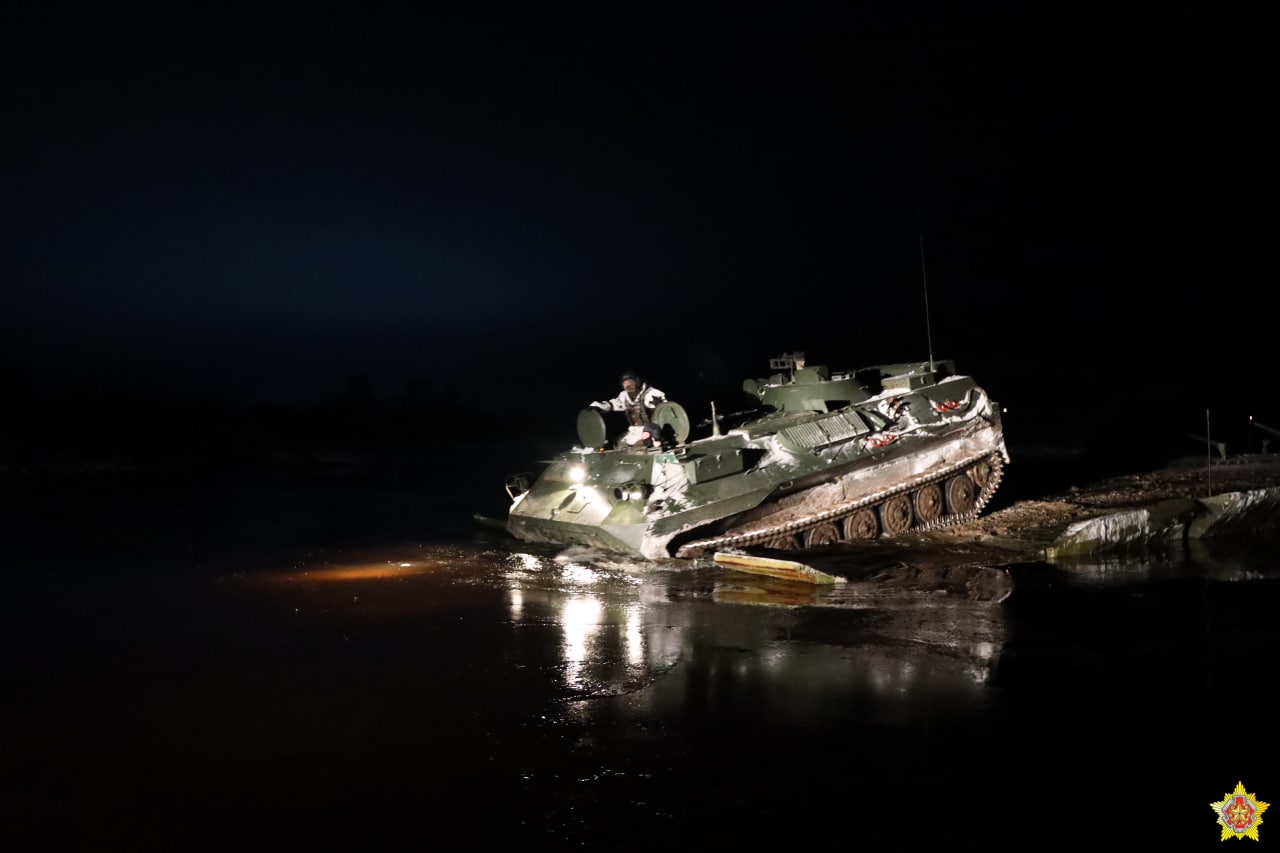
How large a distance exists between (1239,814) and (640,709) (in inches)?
128

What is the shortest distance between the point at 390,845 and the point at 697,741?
1.86m

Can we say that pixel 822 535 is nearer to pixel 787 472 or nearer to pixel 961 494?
pixel 787 472

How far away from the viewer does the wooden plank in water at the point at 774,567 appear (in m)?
10.2

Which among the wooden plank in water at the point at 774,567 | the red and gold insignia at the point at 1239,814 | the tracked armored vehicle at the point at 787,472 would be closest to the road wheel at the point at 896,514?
the tracked armored vehicle at the point at 787,472

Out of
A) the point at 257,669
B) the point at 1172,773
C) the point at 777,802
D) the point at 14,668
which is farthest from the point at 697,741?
the point at 14,668

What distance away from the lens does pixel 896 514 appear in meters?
13.9

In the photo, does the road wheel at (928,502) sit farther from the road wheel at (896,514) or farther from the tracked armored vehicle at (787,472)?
the road wheel at (896,514)

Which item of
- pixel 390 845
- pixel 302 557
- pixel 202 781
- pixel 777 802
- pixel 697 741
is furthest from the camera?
pixel 302 557

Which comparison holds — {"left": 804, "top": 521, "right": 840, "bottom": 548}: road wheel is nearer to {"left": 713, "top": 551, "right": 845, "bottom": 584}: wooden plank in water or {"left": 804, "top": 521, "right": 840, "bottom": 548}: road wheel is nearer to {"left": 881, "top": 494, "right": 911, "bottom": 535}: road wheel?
{"left": 881, "top": 494, "right": 911, "bottom": 535}: road wheel

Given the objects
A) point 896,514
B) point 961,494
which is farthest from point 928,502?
point 961,494

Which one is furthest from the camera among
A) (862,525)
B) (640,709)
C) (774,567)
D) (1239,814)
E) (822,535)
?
(862,525)

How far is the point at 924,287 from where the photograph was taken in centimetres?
1552

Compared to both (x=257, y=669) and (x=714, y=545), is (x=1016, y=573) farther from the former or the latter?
(x=257, y=669)

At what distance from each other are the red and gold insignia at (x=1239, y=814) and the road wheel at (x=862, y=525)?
8.70 metres
